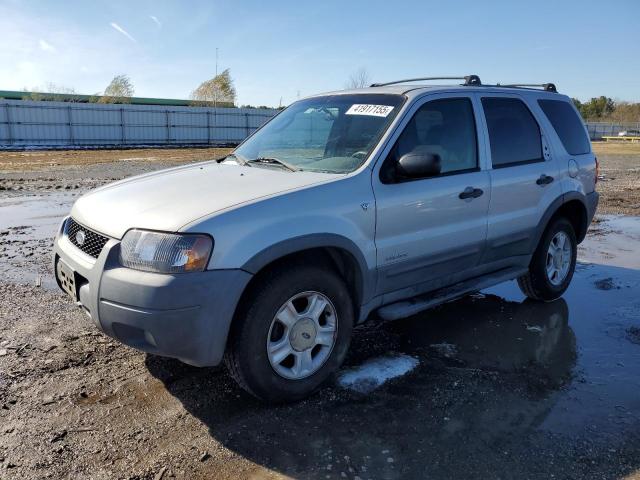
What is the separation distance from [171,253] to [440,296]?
2118mm

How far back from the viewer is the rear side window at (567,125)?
5.29 metres

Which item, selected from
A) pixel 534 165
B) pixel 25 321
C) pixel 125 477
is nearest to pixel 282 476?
pixel 125 477

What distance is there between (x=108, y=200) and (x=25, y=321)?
1726mm

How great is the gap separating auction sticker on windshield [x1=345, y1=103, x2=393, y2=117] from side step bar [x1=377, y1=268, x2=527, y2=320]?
1.36 meters

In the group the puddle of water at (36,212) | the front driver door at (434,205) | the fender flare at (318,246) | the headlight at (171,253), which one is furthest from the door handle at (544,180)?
the puddle of water at (36,212)

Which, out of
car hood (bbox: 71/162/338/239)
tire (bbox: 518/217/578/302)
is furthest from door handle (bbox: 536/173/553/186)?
car hood (bbox: 71/162/338/239)

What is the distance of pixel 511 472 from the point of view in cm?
275

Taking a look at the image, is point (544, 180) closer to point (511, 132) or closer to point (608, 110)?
point (511, 132)

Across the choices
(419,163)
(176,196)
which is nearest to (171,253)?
(176,196)

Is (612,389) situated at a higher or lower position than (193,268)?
lower

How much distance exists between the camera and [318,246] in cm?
326

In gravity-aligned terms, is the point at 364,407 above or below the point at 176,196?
below

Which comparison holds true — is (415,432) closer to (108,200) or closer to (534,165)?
(108,200)

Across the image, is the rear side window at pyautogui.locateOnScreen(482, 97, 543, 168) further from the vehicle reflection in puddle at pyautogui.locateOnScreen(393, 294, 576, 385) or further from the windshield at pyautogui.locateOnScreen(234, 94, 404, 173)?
the vehicle reflection in puddle at pyautogui.locateOnScreen(393, 294, 576, 385)
